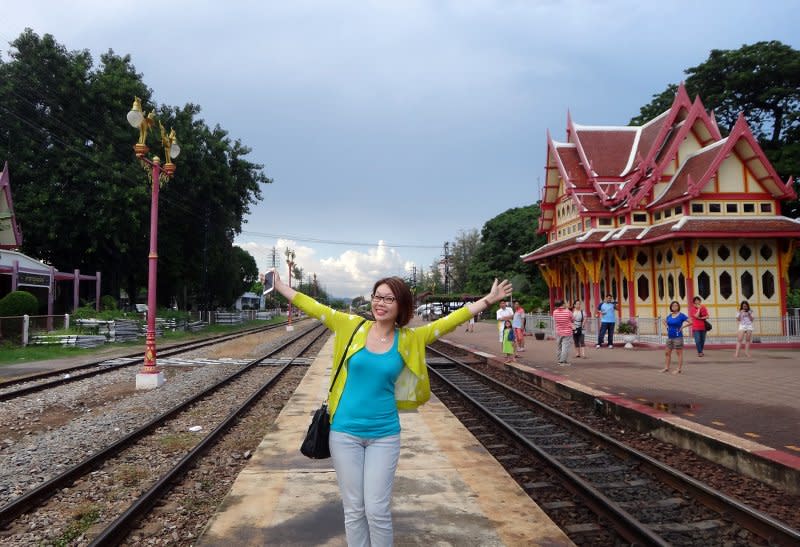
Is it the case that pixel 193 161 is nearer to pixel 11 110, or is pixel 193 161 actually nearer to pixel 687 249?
pixel 11 110

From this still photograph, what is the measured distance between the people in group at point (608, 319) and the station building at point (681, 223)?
1.46 metres

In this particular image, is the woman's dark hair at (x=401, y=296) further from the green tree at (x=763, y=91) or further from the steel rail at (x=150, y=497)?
the green tree at (x=763, y=91)

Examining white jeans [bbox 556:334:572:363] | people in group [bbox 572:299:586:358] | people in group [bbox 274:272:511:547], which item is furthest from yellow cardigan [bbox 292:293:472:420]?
people in group [bbox 572:299:586:358]

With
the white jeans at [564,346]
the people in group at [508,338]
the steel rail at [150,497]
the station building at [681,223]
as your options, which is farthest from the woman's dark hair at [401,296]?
the station building at [681,223]

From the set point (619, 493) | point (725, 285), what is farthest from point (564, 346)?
point (725, 285)

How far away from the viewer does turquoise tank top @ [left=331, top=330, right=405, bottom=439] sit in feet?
9.38

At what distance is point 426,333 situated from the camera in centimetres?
317

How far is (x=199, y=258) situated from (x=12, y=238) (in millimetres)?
14616

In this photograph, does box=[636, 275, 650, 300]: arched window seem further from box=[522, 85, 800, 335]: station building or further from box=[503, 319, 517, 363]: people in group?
box=[503, 319, 517, 363]: people in group

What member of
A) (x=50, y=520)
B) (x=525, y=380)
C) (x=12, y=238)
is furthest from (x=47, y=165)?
(x=50, y=520)

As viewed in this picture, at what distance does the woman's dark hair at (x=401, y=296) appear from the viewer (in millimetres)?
3047

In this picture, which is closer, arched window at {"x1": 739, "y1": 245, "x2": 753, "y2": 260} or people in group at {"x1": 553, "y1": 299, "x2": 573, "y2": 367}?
people in group at {"x1": 553, "y1": 299, "x2": 573, "y2": 367}

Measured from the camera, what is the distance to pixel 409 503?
4512 millimetres

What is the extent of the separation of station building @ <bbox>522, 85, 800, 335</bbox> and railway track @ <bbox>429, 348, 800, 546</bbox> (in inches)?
539
